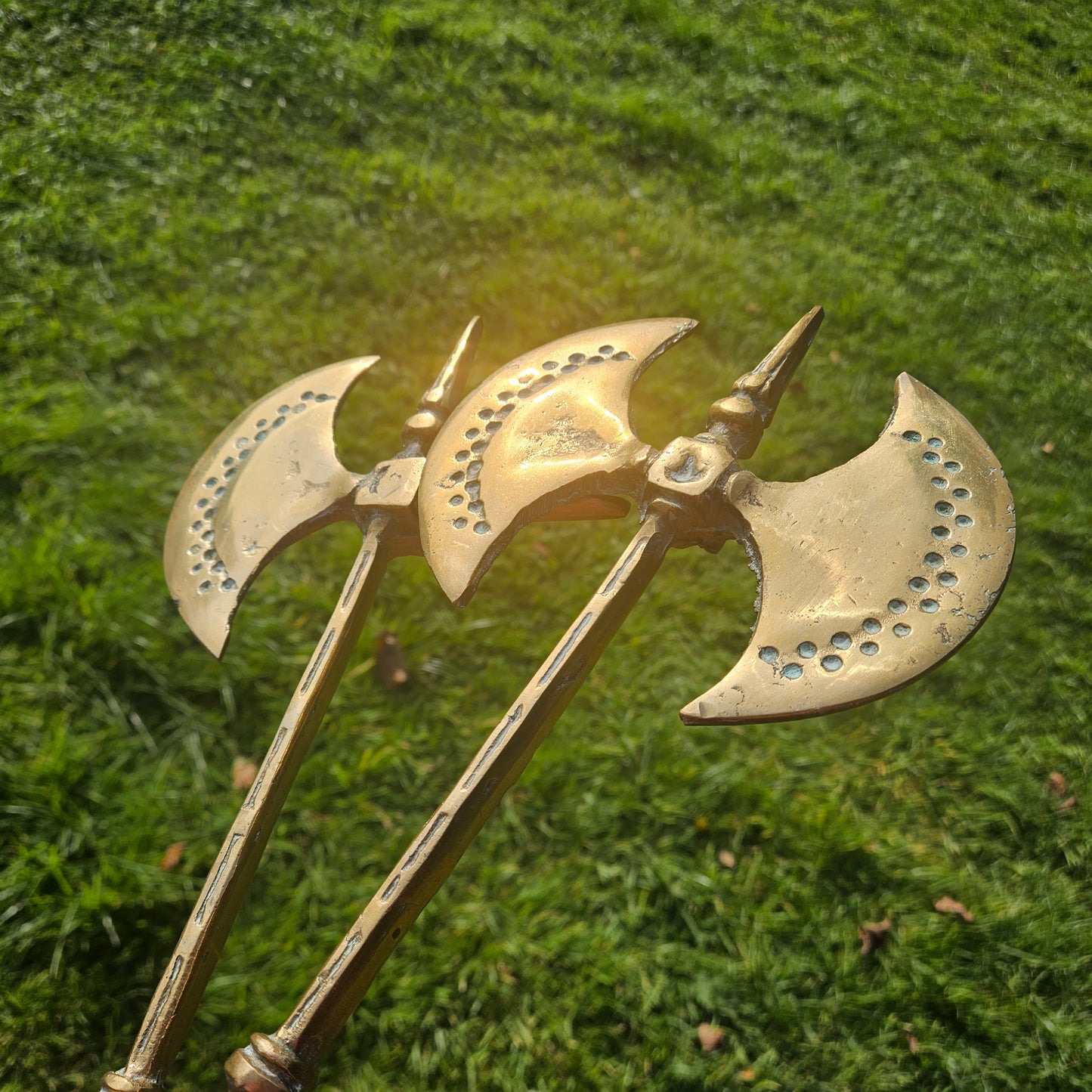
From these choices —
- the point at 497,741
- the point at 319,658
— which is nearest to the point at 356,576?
the point at 319,658

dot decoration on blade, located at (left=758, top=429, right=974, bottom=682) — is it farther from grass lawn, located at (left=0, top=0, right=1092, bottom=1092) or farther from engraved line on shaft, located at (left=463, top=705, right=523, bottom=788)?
grass lawn, located at (left=0, top=0, right=1092, bottom=1092)

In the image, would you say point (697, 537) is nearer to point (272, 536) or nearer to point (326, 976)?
point (272, 536)

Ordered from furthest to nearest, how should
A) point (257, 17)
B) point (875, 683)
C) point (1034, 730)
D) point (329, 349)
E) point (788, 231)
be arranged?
point (257, 17) < point (788, 231) < point (329, 349) < point (1034, 730) < point (875, 683)

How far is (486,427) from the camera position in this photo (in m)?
1.69

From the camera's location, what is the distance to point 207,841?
8.77ft

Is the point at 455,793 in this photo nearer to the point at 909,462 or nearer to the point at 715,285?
the point at 909,462

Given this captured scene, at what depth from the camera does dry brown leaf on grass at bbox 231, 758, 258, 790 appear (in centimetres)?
280

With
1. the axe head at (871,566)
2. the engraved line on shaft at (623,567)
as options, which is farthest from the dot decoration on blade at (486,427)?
the axe head at (871,566)

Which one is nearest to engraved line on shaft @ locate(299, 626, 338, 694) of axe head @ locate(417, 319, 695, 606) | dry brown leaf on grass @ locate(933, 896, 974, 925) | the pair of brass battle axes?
the pair of brass battle axes

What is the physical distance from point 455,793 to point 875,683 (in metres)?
0.64

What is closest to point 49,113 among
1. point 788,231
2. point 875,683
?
point 788,231

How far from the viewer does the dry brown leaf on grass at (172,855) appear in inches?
103

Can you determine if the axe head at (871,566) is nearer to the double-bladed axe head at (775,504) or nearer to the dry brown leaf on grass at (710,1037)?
the double-bladed axe head at (775,504)

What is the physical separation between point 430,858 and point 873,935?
1.76m
